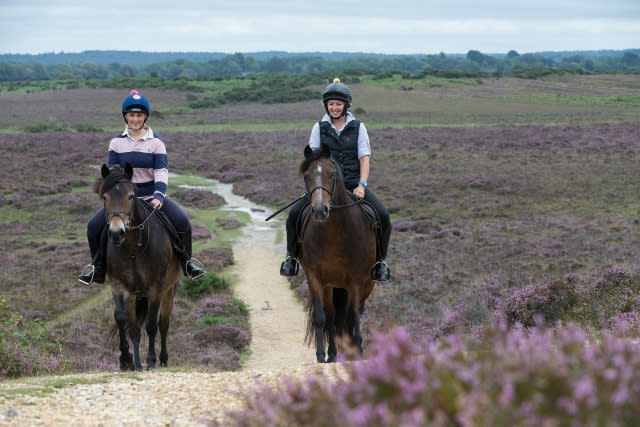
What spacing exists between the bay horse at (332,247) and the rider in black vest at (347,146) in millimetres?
248

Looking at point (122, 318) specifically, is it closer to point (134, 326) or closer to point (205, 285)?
point (134, 326)

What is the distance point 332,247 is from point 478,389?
6.48 meters

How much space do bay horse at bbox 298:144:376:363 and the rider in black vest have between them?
0.25m

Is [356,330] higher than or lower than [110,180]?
lower

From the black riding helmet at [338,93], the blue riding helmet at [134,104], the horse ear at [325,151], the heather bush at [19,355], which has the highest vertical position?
the black riding helmet at [338,93]

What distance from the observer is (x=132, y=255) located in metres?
10.1

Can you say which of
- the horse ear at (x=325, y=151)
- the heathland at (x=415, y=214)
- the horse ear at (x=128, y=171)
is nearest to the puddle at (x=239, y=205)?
the heathland at (x=415, y=214)

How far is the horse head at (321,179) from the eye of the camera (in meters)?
9.29

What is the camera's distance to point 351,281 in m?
10.3

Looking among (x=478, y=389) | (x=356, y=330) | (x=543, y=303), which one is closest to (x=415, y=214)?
(x=543, y=303)

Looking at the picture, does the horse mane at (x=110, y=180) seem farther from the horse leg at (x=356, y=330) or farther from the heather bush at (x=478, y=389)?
the heather bush at (x=478, y=389)

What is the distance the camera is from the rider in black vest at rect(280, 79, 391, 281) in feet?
34.7

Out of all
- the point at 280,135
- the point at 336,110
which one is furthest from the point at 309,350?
the point at 280,135

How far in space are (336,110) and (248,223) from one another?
18.7 meters
